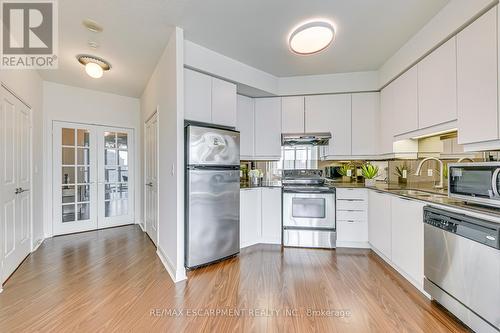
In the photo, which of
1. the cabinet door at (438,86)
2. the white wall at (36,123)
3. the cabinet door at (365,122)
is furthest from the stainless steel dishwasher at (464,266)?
the white wall at (36,123)

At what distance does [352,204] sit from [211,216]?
1965 millimetres

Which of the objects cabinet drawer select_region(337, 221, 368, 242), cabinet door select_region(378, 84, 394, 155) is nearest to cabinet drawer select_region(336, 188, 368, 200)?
cabinet drawer select_region(337, 221, 368, 242)

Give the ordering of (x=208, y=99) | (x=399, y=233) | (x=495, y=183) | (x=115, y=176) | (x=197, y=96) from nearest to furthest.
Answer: (x=495, y=183), (x=399, y=233), (x=197, y=96), (x=208, y=99), (x=115, y=176)

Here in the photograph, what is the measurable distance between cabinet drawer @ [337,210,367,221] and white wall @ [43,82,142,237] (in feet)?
12.2

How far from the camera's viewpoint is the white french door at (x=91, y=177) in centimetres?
383

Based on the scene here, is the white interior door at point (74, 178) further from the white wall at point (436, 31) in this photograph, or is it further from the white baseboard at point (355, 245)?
the white wall at point (436, 31)

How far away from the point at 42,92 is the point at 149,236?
9.47 ft

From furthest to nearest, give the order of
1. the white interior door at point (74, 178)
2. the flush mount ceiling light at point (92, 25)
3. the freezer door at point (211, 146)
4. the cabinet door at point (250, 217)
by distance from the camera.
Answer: the white interior door at point (74, 178), the cabinet door at point (250, 217), the freezer door at point (211, 146), the flush mount ceiling light at point (92, 25)

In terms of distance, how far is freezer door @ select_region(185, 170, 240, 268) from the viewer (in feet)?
7.89

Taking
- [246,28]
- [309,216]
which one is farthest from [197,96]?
[309,216]

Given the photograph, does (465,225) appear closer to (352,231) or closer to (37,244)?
(352,231)

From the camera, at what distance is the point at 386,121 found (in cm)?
314

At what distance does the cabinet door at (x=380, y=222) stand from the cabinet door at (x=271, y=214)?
48.5 inches

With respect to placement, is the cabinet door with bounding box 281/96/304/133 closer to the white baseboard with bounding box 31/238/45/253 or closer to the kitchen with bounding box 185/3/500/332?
the kitchen with bounding box 185/3/500/332
